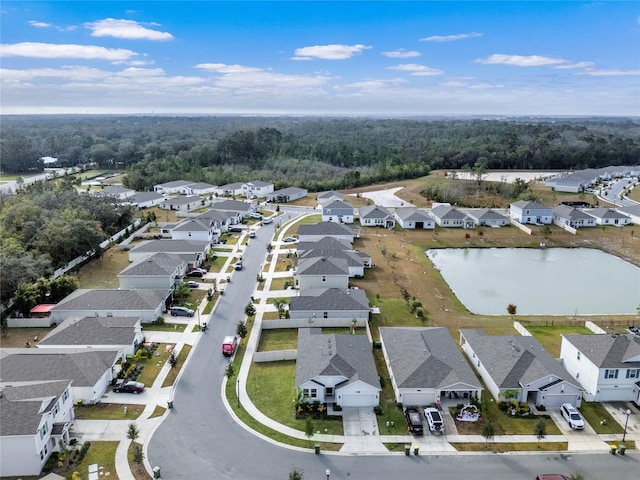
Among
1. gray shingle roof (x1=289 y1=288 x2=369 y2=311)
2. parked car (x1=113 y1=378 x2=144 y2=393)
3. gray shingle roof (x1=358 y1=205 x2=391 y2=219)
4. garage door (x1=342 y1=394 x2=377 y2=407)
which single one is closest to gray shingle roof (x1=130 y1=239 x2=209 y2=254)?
gray shingle roof (x1=289 y1=288 x2=369 y2=311)

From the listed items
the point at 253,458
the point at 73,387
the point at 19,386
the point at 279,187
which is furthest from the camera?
the point at 279,187

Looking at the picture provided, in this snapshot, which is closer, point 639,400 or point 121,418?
point 121,418

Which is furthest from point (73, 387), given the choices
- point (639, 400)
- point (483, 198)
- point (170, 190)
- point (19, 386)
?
point (483, 198)

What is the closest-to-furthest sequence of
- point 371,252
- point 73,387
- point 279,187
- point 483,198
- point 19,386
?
point 19,386 → point 73,387 → point 371,252 → point 483,198 → point 279,187

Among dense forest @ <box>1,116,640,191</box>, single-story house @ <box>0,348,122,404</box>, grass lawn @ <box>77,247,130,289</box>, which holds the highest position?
dense forest @ <box>1,116,640,191</box>

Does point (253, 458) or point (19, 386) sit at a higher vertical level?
point (19, 386)

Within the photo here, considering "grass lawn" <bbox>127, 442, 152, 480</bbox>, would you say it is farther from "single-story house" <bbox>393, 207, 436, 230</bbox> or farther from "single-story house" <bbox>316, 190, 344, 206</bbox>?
"single-story house" <bbox>316, 190, 344, 206</bbox>

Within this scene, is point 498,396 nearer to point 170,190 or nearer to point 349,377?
point 349,377
